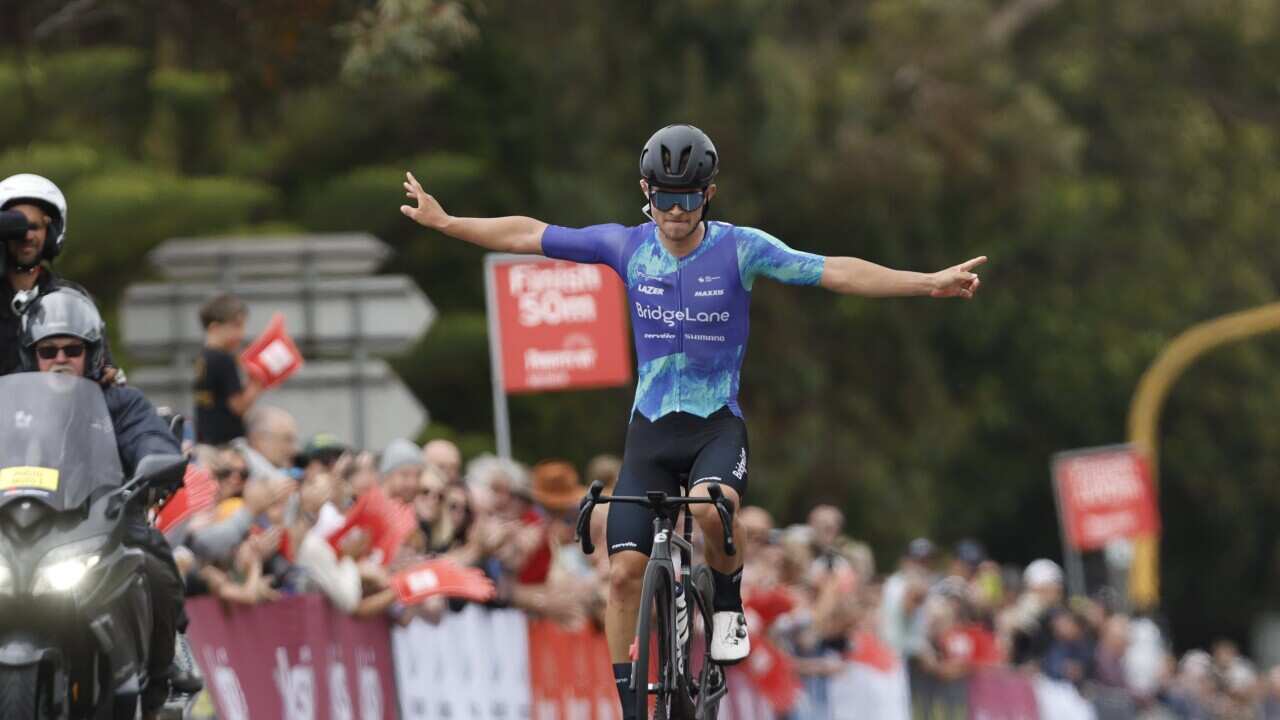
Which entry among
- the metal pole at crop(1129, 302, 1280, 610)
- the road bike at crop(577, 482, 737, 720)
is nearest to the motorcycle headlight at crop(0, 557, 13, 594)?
the road bike at crop(577, 482, 737, 720)

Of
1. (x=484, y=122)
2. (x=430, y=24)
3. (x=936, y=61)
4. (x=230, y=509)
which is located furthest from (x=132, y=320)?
(x=936, y=61)

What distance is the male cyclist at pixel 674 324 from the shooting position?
35.9 ft

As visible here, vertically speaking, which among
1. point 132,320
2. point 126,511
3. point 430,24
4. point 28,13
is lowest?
point 126,511

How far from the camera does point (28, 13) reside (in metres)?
27.3

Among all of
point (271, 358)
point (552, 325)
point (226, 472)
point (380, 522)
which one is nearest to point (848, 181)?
point (552, 325)

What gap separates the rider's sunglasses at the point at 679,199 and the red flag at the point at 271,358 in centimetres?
474

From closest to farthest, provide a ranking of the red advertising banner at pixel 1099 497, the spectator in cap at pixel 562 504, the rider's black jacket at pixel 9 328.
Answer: the rider's black jacket at pixel 9 328, the spectator in cap at pixel 562 504, the red advertising banner at pixel 1099 497

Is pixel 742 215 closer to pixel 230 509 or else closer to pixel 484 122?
pixel 484 122

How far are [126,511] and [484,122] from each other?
920 inches

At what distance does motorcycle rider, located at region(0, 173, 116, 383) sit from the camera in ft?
32.9

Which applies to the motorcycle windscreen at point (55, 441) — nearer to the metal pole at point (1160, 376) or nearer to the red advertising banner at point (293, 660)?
the red advertising banner at point (293, 660)

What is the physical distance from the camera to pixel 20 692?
8562mm

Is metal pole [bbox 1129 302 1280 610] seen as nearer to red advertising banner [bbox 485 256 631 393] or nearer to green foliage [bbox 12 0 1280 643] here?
green foliage [bbox 12 0 1280 643]

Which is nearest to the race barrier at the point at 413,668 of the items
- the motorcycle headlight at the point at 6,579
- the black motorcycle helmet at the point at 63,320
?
the black motorcycle helmet at the point at 63,320
